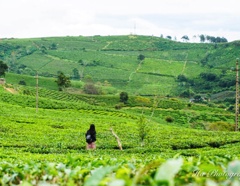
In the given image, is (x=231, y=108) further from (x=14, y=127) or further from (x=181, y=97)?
(x=14, y=127)

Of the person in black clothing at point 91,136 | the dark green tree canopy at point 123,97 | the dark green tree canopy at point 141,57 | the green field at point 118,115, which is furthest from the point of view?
the dark green tree canopy at point 141,57

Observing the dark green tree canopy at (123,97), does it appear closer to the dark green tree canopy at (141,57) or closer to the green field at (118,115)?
the green field at (118,115)

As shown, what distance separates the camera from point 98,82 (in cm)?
12669

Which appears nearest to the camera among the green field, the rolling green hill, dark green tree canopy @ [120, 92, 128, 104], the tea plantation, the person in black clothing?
the tea plantation

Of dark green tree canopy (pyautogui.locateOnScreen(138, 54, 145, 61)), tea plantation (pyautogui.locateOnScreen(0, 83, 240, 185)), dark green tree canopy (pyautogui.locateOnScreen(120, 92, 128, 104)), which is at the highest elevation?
dark green tree canopy (pyautogui.locateOnScreen(138, 54, 145, 61))

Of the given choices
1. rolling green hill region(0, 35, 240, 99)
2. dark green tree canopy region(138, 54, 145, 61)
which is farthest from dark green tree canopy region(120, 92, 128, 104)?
dark green tree canopy region(138, 54, 145, 61)

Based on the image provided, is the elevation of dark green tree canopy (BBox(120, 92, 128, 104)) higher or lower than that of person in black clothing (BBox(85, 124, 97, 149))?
lower

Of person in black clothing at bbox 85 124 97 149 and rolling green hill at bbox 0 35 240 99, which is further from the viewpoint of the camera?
rolling green hill at bbox 0 35 240 99

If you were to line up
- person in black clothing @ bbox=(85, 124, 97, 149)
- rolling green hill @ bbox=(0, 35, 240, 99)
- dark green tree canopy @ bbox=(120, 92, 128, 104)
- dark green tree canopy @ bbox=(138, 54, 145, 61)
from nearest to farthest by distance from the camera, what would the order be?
1. person in black clothing @ bbox=(85, 124, 97, 149)
2. dark green tree canopy @ bbox=(120, 92, 128, 104)
3. rolling green hill @ bbox=(0, 35, 240, 99)
4. dark green tree canopy @ bbox=(138, 54, 145, 61)

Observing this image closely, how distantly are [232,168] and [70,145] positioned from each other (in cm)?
2360

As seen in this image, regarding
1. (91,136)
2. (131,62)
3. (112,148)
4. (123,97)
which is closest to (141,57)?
(131,62)

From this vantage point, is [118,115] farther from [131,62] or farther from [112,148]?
[131,62]

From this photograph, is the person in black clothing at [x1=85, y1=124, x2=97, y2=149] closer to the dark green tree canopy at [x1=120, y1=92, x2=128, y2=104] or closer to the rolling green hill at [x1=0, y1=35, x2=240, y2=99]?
the dark green tree canopy at [x1=120, y1=92, x2=128, y2=104]

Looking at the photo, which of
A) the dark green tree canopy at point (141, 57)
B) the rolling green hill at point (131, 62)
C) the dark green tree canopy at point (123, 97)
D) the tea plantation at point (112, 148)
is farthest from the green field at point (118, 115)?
the dark green tree canopy at point (141, 57)
